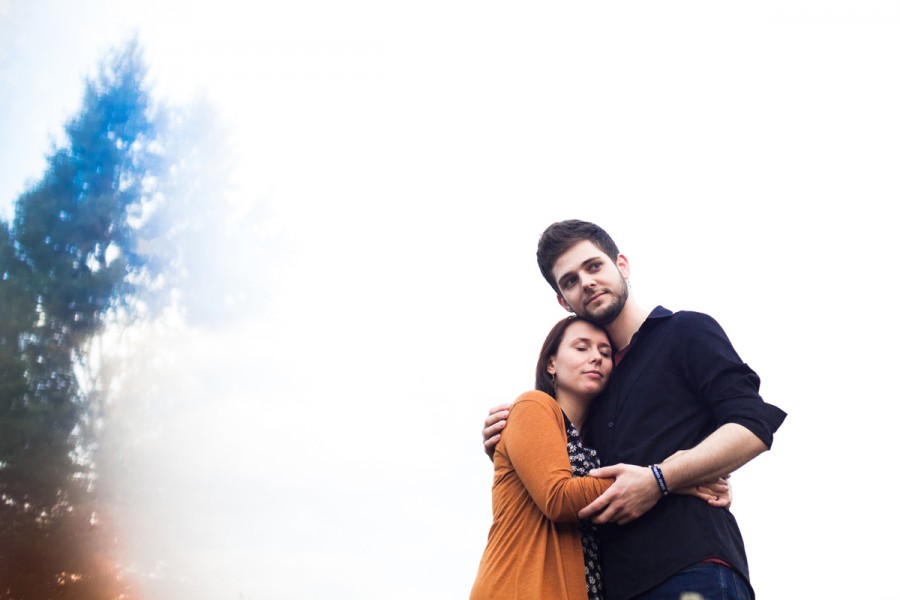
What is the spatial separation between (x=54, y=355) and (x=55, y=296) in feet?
4.19

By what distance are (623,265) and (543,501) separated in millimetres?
1397

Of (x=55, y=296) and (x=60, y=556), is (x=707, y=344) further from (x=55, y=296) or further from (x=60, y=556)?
(x=55, y=296)

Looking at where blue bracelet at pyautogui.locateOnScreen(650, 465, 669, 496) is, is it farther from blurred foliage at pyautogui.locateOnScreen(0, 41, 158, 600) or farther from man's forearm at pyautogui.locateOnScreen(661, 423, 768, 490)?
blurred foliage at pyautogui.locateOnScreen(0, 41, 158, 600)

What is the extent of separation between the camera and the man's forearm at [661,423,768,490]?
214cm

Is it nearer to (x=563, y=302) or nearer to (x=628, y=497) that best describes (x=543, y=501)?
(x=628, y=497)

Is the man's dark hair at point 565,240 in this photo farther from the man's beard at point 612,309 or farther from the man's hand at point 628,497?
the man's hand at point 628,497

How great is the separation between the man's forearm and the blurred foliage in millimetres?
11126

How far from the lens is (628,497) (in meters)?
2.14

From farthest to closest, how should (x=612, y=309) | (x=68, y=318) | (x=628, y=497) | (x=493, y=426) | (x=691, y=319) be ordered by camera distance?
(x=68, y=318) < (x=612, y=309) < (x=493, y=426) < (x=691, y=319) < (x=628, y=497)

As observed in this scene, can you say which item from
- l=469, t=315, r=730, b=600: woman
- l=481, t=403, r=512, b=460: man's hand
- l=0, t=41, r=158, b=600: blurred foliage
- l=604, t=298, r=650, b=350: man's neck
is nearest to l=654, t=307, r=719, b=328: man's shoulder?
l=604, t=298, r=650, b=350: man's neck

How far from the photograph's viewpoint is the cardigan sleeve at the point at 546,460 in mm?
2188

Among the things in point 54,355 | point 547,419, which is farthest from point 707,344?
point 54,355

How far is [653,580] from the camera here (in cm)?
210

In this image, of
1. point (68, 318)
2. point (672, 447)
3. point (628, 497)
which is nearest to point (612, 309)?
point (672, 447)
